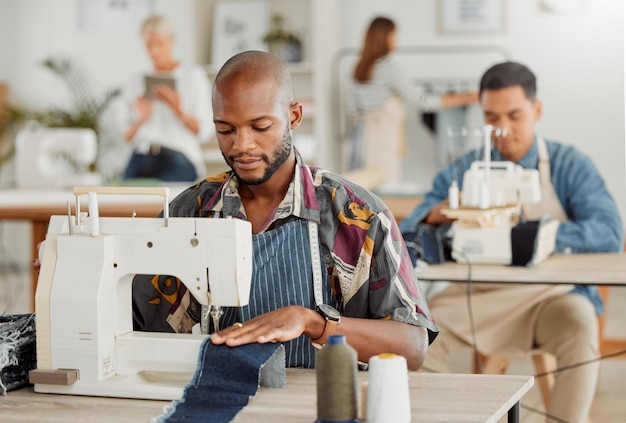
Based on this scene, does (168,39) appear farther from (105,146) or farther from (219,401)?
(219,401)

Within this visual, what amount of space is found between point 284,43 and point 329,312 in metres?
6.06

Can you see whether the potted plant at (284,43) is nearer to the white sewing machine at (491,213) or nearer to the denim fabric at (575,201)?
the denim fabric at (575,201)

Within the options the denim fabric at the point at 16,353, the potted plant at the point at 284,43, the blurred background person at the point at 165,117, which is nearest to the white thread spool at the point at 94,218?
the denim fabric at the point at 16,353

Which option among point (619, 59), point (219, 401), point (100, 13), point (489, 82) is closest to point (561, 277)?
point (489, 82)

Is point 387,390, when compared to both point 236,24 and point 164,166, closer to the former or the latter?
point 164,166

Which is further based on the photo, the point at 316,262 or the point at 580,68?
Result: the point at 580,68

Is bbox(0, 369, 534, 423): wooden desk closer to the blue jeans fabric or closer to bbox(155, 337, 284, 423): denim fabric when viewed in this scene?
bbox(155, 337, 284, 423): denim fabric

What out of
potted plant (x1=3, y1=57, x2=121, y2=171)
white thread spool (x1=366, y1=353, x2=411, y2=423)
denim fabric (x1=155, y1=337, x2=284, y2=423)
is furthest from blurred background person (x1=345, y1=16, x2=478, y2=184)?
white thread spool (x1=366, y1=353, x2=411, y2=423)

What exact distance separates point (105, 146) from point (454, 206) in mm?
5254

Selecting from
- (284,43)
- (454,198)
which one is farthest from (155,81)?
(454,198)

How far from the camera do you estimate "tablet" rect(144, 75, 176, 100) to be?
6.33 metres

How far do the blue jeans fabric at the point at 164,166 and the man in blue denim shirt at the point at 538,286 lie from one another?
2848 mm

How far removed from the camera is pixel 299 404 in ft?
5.83

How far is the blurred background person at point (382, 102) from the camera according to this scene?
760cm
